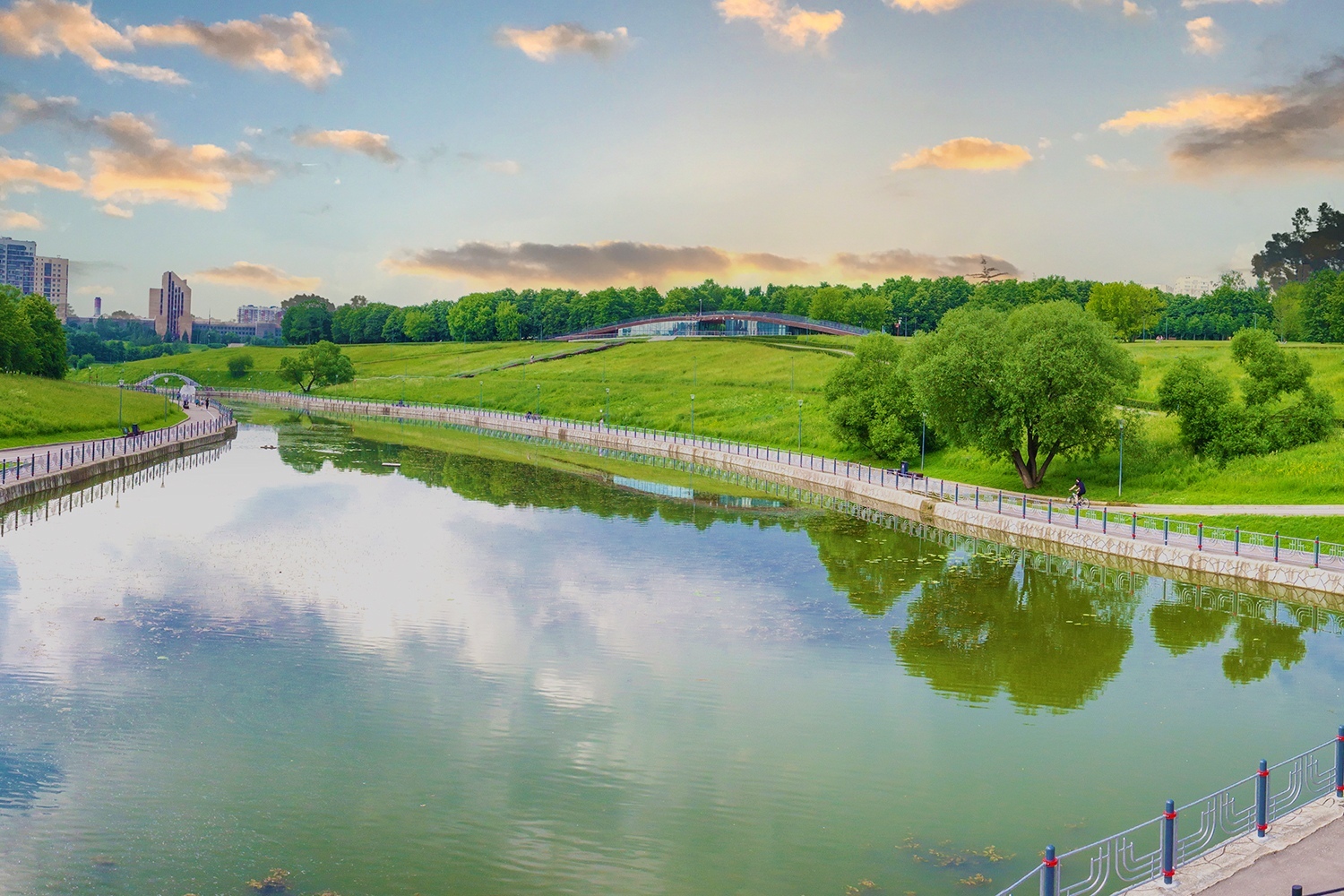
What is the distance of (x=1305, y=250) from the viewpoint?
630ft

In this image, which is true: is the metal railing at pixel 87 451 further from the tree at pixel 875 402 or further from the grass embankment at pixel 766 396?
the tree at pixel 875 402

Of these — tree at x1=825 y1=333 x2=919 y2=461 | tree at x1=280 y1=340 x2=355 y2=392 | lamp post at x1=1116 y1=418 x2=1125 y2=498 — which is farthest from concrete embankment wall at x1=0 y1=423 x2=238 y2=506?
tree at x1=280 y1=340 x2=355 y2=392

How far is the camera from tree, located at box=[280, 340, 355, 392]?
6506 inches

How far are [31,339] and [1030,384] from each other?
94877mm

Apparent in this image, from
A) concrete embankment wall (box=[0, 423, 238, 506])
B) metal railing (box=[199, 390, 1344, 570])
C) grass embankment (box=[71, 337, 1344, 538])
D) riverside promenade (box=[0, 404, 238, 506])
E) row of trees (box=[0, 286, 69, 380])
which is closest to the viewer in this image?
metal railing (box=[199, 390, 1344, 570])

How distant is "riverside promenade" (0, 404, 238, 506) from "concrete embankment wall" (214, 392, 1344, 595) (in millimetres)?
31187

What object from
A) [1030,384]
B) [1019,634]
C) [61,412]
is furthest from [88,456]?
[1019,634]

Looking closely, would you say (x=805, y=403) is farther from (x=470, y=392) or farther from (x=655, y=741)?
(x=655, y=741)

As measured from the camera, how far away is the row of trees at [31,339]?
4085 inches

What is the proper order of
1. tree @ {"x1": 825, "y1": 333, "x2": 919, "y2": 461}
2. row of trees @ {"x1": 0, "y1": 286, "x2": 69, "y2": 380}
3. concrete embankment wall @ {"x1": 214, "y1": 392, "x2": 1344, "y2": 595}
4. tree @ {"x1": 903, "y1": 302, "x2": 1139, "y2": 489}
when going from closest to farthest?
→ concrete embankment wall @ {"x1": 214, "y1": 392, "x2": 1344, "y2": 595}, tree @ {"x1": 903, "y1": 302, "x2": 1139, "y2": 489}, tree @ {"x1": 825, "y1": 333, "x2": 919, "y2": 461}, row of trees @ {"x1": 0, "y1": 286, "x2": 69, "y2": 380}

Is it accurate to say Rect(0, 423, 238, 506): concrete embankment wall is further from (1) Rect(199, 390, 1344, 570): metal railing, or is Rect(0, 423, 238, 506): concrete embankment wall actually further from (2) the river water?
(1) Rect(199, 390, 1344, 570): metal railing

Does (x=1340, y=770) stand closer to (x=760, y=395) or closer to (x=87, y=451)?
(x=87, y=451)

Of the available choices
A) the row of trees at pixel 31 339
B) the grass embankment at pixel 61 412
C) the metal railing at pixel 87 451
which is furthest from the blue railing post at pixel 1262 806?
the row of trees at pixel 31 339

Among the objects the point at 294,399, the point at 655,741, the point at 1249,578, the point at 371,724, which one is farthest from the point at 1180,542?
the point at 294,399
